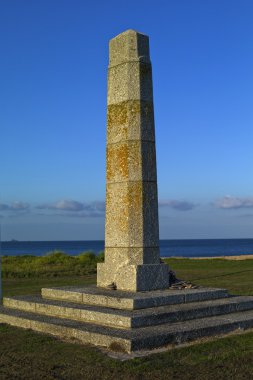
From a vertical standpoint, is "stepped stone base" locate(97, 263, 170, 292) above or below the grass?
above

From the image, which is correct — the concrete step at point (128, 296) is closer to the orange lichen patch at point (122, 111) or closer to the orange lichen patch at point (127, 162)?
the orange lichen patch at point (127, 162)

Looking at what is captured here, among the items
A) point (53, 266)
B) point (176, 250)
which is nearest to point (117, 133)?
point (53, 266)

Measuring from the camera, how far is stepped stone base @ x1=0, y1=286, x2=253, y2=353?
6754 millimetres

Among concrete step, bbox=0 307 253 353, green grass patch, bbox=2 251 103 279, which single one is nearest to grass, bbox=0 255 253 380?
concrete step, bbox=0 307 253 353

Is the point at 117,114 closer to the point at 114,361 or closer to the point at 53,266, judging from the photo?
the point at 114,361

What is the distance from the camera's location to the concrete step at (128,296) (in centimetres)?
775

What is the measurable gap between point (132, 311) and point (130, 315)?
378 millimetres

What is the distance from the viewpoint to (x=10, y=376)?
5.54 metres

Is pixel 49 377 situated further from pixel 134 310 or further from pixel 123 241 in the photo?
pixel 123 241

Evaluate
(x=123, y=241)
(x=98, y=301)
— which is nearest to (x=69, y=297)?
(x=98, y=301)

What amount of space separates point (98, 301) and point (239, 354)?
2.62 metres

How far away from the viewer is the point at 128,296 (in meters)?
7.99

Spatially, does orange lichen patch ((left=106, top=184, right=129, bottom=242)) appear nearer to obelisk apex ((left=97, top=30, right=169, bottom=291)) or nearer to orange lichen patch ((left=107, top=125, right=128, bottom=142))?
obelisk apex ((left=97, top=30, right=169, bottom=291))

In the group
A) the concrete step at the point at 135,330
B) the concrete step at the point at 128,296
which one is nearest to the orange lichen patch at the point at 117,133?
the concrete step at the point at 128,296
